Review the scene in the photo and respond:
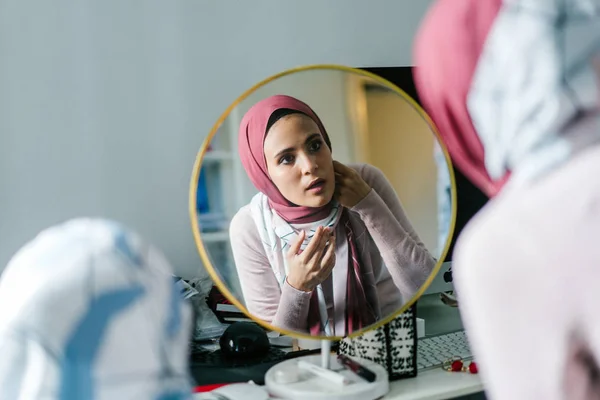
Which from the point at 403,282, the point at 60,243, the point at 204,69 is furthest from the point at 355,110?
the point at 60,243

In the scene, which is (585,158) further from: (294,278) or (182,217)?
(182,217)

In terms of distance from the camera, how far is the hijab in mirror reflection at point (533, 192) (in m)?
0.24

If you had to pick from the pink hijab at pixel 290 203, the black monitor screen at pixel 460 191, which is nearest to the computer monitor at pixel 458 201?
the black monitor screen at pixel 460 191

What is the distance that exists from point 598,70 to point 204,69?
1071 millimetres

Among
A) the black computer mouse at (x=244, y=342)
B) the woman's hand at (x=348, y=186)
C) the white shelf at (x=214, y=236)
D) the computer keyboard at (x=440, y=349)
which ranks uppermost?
the woman's hand at (x=348, y=186)

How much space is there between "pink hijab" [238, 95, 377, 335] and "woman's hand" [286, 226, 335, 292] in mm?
20

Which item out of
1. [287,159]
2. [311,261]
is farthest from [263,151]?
[311,261]

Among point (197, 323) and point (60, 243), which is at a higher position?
point (60, 243)

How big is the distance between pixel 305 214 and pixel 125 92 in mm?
571

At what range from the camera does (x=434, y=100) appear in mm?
315

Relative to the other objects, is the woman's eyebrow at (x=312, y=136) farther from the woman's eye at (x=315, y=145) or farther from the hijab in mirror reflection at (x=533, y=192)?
the hijab in mirror reflection at (x=533, y=192)

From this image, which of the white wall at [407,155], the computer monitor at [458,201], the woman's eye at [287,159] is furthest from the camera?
the computer monitor at [458,201]

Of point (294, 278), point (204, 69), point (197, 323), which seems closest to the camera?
point (294, 278)

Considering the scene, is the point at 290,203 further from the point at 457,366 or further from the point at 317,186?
the point at 457,366
